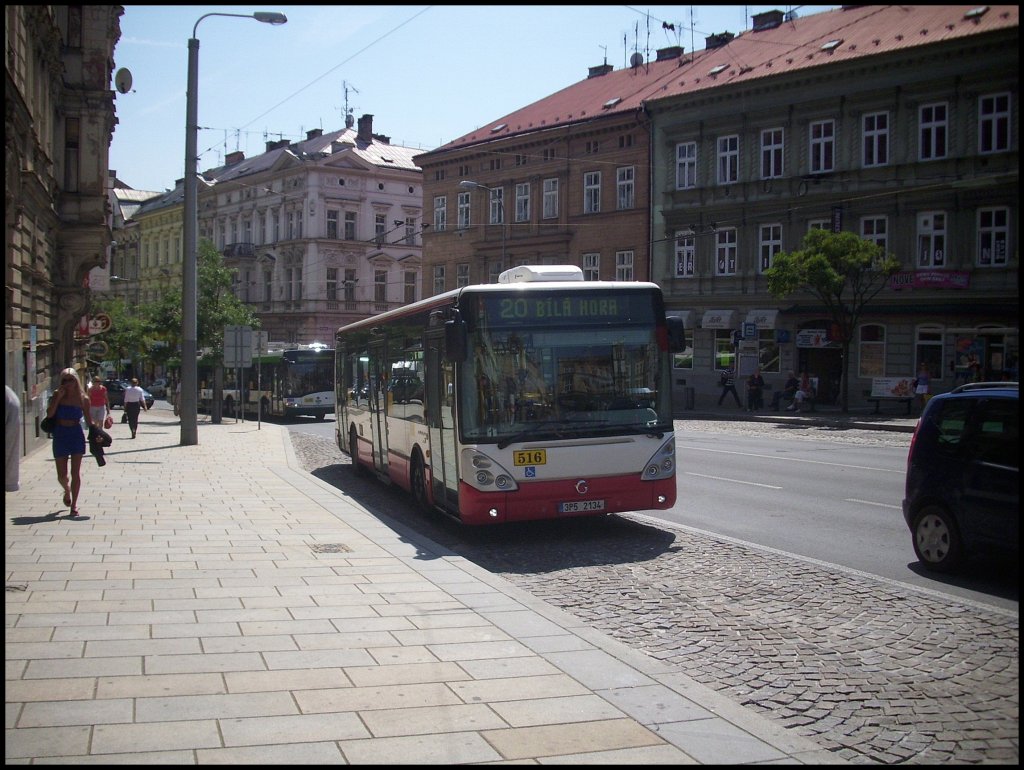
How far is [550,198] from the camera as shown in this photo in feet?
173

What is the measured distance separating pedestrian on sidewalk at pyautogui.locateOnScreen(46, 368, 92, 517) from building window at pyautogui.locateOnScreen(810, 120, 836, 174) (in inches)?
Result: 1290

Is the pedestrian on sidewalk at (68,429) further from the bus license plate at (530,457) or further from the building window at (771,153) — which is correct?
the building window at (771,153)

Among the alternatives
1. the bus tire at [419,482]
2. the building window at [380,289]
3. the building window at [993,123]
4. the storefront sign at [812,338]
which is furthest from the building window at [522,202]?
the bus tire at [419,482]

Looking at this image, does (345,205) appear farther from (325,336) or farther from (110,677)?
(110,677)

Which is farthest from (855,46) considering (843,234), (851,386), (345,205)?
(345,205)

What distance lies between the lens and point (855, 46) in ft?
127

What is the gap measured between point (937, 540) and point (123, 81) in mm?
27980

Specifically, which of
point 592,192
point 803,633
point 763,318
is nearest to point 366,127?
point 592,192

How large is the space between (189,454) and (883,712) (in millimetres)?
20435

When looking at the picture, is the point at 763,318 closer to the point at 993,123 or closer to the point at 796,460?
the point at 993,123

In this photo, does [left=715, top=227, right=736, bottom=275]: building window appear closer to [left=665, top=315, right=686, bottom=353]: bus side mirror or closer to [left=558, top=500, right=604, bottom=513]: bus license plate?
[left=665, top=315, right=686, bottom=353]: bus side mirror

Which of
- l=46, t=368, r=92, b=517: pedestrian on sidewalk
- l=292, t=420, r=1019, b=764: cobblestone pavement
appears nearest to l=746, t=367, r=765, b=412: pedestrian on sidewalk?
l=292, t=420, r=1019, b=764: cobblestone pavement

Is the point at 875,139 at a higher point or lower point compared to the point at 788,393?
higher

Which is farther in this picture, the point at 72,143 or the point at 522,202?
the point at 522,202
